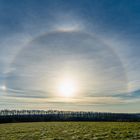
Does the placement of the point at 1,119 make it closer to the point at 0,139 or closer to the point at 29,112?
the point at 29,112

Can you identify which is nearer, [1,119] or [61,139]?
[61,139]

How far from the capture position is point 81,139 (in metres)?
27.4

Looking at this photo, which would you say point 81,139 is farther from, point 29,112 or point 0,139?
point 29,112

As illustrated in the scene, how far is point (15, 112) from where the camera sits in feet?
458

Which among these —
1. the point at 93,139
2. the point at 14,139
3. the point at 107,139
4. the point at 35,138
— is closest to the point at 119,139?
A: the point at 107,139

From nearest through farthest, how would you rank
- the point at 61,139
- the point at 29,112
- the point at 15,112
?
the point at 61,139
the point at 15,112
the point at 29,112

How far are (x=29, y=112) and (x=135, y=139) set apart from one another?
136198 mm

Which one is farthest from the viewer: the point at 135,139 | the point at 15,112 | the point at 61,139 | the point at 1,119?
the point at 15,112

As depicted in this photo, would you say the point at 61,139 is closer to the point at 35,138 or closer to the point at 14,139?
the point at 35,138

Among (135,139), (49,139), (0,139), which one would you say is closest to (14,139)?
(0,139)

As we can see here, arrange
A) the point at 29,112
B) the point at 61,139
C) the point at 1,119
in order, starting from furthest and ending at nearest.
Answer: the point at 29,112
the point at 1,119
the point at 61,139

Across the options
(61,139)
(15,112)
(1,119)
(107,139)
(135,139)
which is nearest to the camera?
(135,139)

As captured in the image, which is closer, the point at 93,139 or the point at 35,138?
the point at 93,139

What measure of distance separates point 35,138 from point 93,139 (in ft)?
23.6
